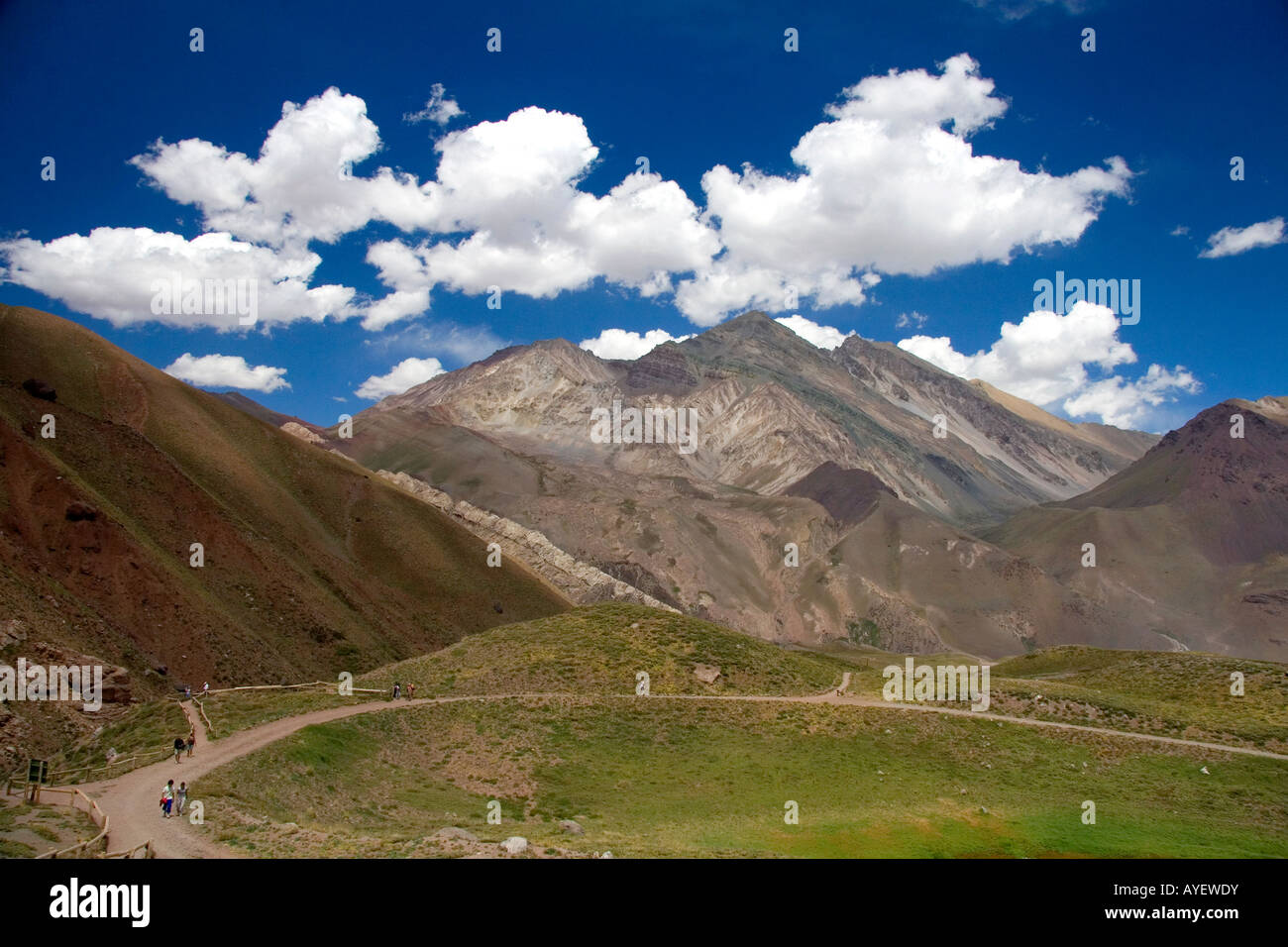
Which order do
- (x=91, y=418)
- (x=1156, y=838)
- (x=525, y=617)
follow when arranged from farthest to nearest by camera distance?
(x=525, y=617)
(x=91, y=418)
(x=1156, y=838)

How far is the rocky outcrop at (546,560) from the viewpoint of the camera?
14888cm

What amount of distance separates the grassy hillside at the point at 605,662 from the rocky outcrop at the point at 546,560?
7358 centimetres

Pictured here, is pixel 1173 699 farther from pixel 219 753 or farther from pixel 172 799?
pixel 172 799

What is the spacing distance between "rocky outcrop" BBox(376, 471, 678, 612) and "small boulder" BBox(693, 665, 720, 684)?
80.0 metres

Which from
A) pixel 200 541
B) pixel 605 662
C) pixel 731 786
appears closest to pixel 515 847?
pixel 731 786

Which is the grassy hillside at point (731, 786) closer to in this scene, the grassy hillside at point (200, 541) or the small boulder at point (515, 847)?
the small boulder at point (515, 847)

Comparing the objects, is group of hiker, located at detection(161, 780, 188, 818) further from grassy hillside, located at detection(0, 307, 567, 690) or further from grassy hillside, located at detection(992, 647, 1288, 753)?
grassy hillside, located at detection(992, 647, 1288, 753)

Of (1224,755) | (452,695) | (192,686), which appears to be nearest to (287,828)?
(452,695)

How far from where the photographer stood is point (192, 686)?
57.4 m

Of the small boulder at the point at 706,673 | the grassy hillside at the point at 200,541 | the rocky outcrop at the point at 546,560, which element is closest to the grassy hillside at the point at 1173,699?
the small boulder at the point at 706,673

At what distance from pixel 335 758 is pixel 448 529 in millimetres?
85118

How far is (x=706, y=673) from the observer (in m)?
55.6

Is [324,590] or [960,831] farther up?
[324,590]
